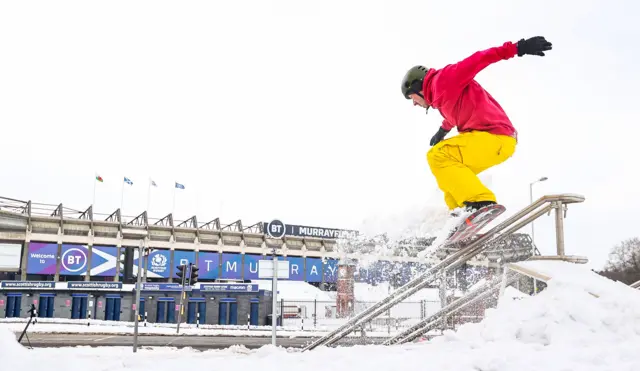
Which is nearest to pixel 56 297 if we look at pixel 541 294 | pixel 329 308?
pixel 329 308

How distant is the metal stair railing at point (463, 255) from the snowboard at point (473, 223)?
0.40 feet

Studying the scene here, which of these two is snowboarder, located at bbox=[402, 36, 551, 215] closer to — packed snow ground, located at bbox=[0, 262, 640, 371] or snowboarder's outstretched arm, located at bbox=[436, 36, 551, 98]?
snowboarder's outstretched arm, located at bbox=[436, 36, 551, 98]

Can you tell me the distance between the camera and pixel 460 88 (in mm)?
4465

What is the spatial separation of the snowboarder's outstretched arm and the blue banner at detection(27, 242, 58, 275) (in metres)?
36.7

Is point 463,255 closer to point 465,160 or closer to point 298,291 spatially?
point 465,160

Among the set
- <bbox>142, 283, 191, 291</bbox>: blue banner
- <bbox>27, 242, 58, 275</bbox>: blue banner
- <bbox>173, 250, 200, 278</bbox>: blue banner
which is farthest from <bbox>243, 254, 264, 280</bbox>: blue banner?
<bbox>142, 283, 191, 291</bbox>: blue banner

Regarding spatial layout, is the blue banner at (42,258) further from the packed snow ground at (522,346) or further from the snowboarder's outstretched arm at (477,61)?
the snowboarder's outstretched arm at (477,61)

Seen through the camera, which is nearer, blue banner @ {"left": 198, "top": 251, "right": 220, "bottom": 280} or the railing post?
the railing post

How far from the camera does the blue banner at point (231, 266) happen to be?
41.5 meters

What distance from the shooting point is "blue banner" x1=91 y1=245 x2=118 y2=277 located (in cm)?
3688

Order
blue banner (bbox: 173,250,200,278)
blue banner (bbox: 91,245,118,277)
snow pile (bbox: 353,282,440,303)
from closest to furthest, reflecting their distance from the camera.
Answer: snow pile (bbox: 353,282,440,303)
blue banner (bbox: 91,245,118,277)
blue banner (bbox: 173,250,200,278)

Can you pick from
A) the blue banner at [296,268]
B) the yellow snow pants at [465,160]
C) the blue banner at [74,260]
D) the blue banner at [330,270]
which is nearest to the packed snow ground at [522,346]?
the yellow snow pants at [465,160]

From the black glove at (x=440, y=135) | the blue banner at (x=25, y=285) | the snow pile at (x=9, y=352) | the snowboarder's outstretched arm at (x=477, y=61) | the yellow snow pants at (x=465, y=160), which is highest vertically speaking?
the snowboarder's outstretched arm at (x=477, y=61)

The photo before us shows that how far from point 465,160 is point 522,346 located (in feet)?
5.68
